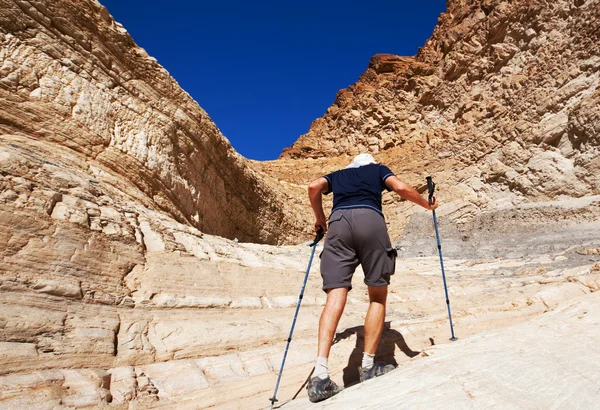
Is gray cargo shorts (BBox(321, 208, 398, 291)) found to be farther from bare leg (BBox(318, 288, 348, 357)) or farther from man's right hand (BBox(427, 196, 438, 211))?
man's right hand (BBox(427, 196, 438, 211))

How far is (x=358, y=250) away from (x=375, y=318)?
0.56 m

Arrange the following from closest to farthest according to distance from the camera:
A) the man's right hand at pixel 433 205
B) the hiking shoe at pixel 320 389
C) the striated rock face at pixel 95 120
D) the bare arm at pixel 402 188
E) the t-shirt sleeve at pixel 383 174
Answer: the hiking shoe at pixel 320 389, the bare arm at pixel 402 188, the t-shirt sleeve at pixel 383 174, the man's right hand at pixel 433 205, the striated rock face at pixel 95 120

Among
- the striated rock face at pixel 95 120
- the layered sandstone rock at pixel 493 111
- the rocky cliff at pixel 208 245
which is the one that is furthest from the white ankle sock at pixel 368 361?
the layered sandstone rock at pixel 493 111

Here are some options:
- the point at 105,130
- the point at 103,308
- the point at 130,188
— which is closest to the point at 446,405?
the point at 103,308

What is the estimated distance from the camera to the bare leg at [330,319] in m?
3.00

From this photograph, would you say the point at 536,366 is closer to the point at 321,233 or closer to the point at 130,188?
the point at 321,233

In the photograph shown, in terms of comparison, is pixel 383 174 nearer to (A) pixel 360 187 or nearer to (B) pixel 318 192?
(A) pixel 360 187

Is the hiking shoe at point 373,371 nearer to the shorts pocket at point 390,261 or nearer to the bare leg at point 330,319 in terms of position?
the bare leg at point 330,319

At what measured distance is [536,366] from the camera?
9.09ft

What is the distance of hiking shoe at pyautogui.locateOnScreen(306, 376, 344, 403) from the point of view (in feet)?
8.95

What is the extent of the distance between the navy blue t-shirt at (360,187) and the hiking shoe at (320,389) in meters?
1.37

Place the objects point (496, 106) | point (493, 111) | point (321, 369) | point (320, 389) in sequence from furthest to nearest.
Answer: point (493, 111) < point (496, 106) < point (321, 369) < point (320, 389)

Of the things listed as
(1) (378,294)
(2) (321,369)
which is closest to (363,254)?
(1) (378,294)

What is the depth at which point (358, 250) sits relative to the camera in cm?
334
